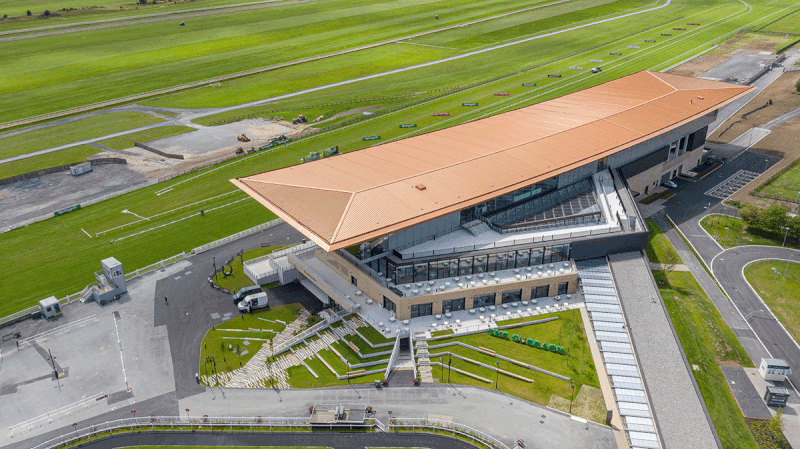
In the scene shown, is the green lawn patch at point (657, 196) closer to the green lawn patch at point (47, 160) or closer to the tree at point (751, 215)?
the tree at point (751, 215)

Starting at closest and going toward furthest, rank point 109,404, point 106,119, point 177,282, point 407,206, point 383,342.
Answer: point 109,404 < point 383,342 < point 407,206 < point 177,282 < point 106,119

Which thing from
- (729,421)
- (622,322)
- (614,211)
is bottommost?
(729,421)

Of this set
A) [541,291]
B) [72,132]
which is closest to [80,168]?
[72,132]

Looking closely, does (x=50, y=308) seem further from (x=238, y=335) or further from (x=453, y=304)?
(x=453, y=304)

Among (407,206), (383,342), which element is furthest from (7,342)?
(407,206)

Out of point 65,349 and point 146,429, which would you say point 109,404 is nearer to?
point 146,429

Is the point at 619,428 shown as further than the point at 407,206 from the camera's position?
No

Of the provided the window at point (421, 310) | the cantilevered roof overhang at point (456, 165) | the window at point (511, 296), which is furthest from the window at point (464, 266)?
the cantilevered roof overhang at point (456, 165)
